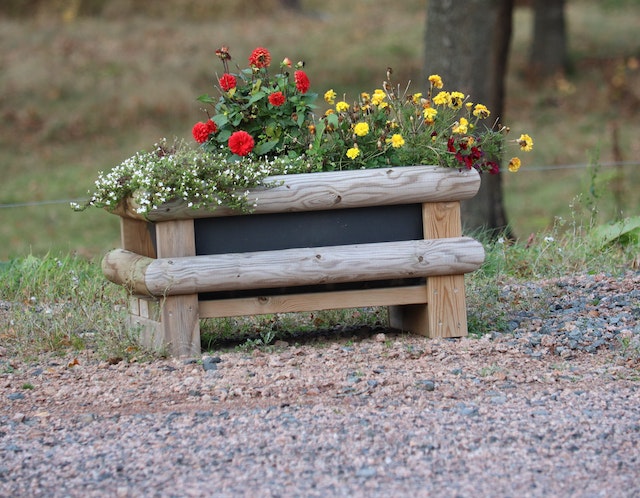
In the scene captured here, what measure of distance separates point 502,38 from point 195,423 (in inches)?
259

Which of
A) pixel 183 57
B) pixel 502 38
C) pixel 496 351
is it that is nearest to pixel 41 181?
pixel 183 57

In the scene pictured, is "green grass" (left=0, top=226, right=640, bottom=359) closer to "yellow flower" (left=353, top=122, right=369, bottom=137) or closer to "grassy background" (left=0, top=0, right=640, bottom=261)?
"yellow flower" (left=353, top=122, right=369, bottom=137)

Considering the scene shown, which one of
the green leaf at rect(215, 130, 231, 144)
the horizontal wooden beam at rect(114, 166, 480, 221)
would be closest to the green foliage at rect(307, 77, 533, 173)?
the horizontal wooden beam at rect(114, 166, 480, 221)

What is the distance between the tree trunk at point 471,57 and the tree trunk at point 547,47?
9.99m

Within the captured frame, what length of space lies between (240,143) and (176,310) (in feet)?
2.85

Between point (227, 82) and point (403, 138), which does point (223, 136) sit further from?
point (403, 138)

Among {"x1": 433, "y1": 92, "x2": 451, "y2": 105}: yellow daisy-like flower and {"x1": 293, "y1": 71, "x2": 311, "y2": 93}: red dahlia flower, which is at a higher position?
{"x1": 293, "y1": 71, "x2": 311, "y2": 93}: red dahlia flower

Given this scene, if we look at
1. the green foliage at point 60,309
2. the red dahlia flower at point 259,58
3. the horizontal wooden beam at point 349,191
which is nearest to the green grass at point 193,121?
the green foliage at point 60,309

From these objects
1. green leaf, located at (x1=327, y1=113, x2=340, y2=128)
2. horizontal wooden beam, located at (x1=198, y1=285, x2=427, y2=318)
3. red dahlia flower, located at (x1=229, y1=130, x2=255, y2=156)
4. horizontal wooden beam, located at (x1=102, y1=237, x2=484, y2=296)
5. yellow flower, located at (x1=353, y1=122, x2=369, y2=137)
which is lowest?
horizontal wooden beam, located at (x1=198, y1=285, x2=427, y2=318)

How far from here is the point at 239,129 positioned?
5.12 meters

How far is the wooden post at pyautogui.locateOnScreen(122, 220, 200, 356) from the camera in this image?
4.64 m

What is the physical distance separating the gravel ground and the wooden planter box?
0.23m

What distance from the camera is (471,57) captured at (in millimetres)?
8781

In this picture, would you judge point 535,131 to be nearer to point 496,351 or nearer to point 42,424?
point 496,351
